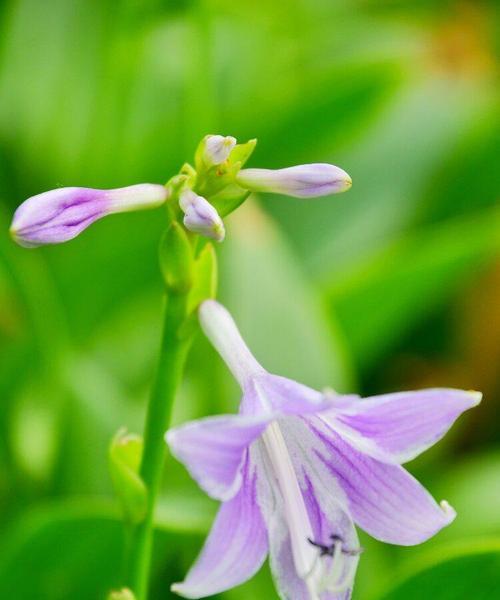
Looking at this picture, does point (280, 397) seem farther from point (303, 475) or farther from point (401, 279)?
point (401, 279)

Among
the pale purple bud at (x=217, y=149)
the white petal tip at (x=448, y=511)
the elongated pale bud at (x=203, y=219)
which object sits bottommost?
the white petal tip at (x=448, y=511)

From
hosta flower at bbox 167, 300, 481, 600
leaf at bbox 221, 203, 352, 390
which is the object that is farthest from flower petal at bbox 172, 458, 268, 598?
leaf at bbox 221, 203, 352, 390

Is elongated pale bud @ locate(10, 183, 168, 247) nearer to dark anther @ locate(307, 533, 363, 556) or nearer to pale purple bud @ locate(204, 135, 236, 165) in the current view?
pale purple bud @ locate(204, 135, 236, 165)

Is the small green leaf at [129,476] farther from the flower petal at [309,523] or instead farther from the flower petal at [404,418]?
the flower petal at [404,418]

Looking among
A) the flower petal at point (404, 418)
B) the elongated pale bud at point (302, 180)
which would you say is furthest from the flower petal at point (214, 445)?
the elongated pale bud at point (302, 180)

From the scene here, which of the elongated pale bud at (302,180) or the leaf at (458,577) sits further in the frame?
the leaf at (458,577)

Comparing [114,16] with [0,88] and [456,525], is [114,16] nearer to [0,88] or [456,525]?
[0,88]
